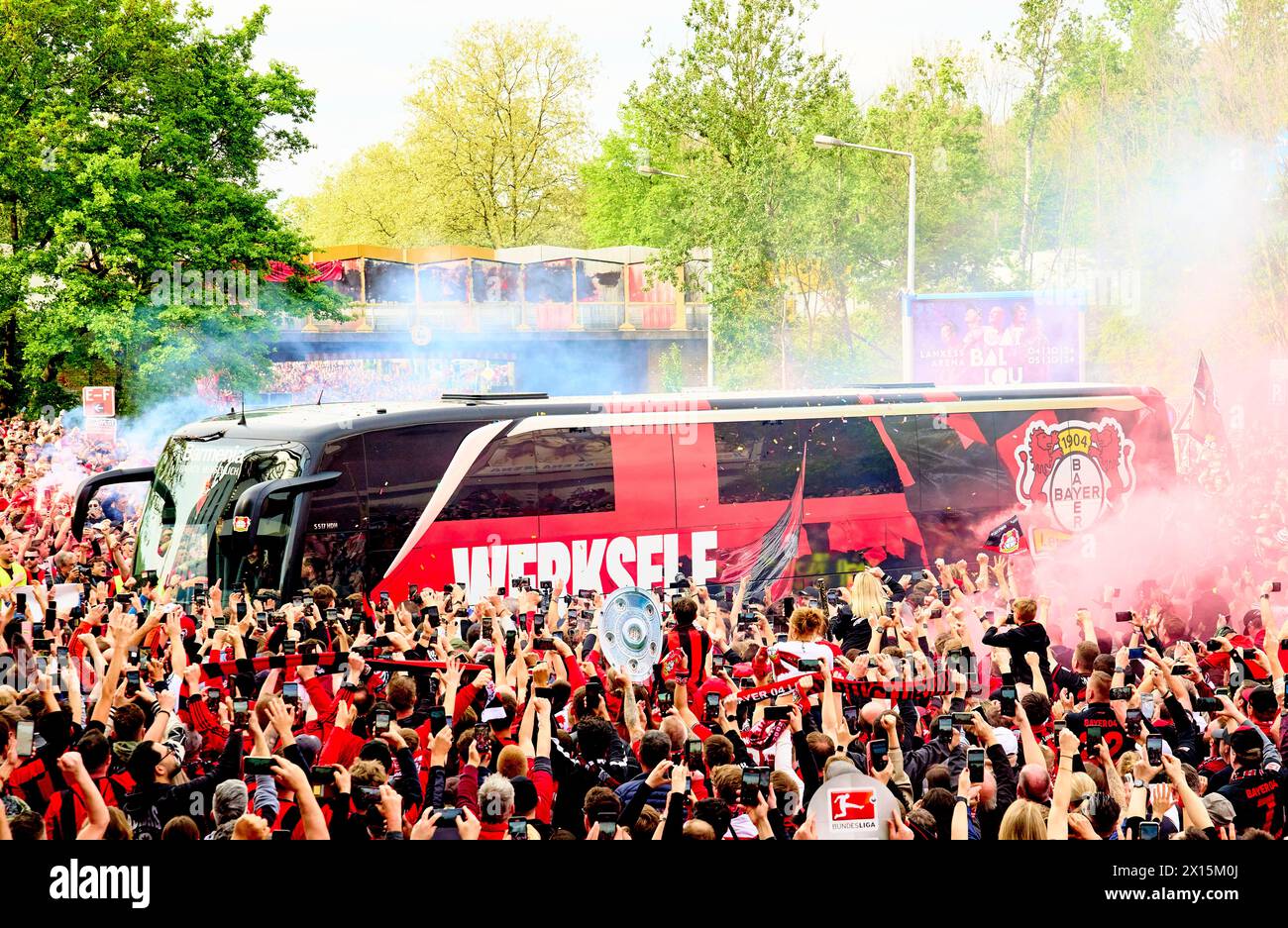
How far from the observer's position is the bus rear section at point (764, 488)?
12758mm

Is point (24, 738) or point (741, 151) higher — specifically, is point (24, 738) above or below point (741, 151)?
below

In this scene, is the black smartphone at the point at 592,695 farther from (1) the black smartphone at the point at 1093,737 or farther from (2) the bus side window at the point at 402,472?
Result: (2) the bus side window at the point at 402,472

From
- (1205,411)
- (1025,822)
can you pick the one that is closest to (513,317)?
(1205,411)

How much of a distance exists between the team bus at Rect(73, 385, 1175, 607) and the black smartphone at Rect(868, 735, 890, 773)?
685cm

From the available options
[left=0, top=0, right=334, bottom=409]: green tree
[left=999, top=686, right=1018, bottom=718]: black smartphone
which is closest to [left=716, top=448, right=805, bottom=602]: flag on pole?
[left=999, top=686, right=1018, bottom=718]: black smartphone

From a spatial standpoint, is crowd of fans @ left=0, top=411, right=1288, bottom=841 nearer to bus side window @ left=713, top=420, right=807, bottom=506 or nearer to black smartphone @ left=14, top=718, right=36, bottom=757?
black smartphone @ left=14, top=718, right=36, bottom=757

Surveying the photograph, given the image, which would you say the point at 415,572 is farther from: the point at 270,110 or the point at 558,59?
the point at 558,59

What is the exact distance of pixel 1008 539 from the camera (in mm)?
15461

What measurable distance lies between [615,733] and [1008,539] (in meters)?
10.2

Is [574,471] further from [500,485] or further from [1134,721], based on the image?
[1134,721]

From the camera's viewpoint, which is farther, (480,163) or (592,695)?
(480,163)

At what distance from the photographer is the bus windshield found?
38.7ft

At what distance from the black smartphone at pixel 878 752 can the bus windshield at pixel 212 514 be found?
7.06 m

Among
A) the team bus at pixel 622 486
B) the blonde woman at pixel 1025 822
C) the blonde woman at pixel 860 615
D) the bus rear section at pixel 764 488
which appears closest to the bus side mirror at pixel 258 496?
the team bus at pixel 622 486
